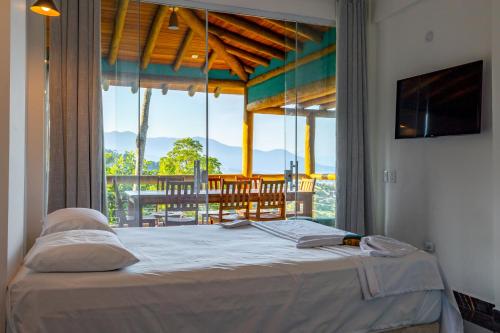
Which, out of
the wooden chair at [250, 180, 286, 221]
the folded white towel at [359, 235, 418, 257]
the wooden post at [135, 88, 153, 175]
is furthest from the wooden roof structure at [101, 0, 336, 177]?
the folded white towel at [359, 235, 418, 257]

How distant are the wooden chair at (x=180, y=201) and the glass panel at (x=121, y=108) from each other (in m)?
0.47

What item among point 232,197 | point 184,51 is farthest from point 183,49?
point 232,197

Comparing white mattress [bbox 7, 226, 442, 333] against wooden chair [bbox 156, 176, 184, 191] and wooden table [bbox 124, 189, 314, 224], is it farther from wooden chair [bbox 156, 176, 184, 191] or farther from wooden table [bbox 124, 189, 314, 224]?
wooden chair [bbox 156, 176, 184, 191]

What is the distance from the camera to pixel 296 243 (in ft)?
8.93

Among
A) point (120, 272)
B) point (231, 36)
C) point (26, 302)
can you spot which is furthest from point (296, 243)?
point (231, 36)

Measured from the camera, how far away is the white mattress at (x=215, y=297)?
177 cm

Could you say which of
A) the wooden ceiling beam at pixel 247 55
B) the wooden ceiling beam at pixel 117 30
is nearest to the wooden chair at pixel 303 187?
Answer: the wooden ceiling beam at pixel 117 30

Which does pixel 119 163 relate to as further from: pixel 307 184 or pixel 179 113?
pixel 307 184

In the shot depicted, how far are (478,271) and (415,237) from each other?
74 centimetres

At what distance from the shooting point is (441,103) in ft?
11.5

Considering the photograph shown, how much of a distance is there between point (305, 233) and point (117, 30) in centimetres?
253

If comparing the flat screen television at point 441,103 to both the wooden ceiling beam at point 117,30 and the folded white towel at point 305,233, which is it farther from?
the wooden ceiling beam at point 117,30

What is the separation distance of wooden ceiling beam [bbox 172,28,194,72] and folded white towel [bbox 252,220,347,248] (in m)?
2.01

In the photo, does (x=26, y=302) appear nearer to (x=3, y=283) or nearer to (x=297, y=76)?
(x=3, y=283)
